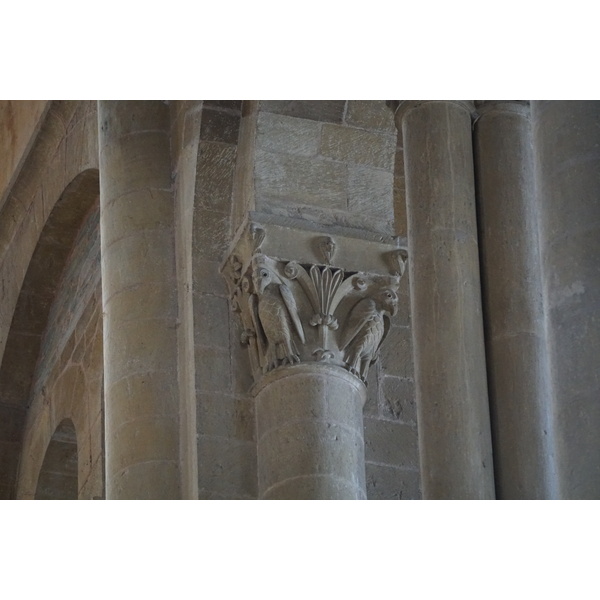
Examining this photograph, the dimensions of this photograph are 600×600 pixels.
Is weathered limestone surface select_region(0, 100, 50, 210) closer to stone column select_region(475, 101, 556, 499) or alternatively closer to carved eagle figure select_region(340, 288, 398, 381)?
carved eagle figure select_region(340, 288, 398, 381)

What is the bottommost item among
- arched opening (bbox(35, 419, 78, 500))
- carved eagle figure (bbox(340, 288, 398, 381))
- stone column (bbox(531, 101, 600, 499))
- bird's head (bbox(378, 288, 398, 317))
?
stone column (bbox(531, 101, 600, 499))

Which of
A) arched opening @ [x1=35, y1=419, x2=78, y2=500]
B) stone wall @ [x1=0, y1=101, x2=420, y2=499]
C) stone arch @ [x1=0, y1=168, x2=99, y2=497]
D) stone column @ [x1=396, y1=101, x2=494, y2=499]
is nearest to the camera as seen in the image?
stone column @ [x1=396, y1=101, x2=494, y2=499]

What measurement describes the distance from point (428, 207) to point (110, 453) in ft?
6.33

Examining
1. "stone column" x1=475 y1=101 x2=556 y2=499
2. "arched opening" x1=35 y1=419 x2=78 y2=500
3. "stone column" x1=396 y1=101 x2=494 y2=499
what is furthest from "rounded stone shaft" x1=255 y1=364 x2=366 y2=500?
"arched opening" x1=35 y1=419 x2=78 y2=500

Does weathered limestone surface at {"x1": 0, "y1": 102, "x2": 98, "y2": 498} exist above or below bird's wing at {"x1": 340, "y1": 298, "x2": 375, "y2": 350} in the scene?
above

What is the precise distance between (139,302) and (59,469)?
10.6ft

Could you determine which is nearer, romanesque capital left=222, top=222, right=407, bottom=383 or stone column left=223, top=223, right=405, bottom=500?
stone column left=223, top=223, right=405, bottom=500

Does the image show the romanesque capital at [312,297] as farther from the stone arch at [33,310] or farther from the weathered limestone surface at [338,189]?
the stone arch at [33,310]

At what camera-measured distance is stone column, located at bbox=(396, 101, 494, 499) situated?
27.4 ft

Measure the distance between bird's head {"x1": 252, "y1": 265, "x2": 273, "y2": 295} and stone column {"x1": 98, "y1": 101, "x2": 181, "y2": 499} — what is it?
58 centimetres

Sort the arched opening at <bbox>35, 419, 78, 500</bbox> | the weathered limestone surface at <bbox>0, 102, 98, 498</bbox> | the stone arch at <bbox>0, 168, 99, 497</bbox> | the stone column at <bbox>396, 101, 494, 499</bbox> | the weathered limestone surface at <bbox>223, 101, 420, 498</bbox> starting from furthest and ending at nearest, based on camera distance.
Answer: the arched opening at <bbox>35, 419, 78, 500</bbox>
the stone arch at <bbox>0, 168, 99, 497</bbox>
the weathered limestone surface at <bbox>0, 102, 98, 498</bbox>
the weathered limestone surface at <bbox>223, 101, 420, 498</bbox>
the stone column at <bbox>396, 101, 494, 499</bbox>

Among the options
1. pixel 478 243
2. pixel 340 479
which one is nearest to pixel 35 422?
pixel 340 479

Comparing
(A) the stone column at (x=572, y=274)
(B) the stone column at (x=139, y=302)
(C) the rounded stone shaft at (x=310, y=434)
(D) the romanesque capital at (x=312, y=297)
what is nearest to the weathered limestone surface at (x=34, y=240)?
(B) the stone column at (x=139, y=302)
